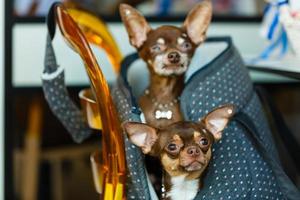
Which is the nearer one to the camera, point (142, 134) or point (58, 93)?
point (142, 134)

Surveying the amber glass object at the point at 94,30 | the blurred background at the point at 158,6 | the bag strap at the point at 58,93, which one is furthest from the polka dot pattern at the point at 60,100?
the blurred background at the point at 158,6

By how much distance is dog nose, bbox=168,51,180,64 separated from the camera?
87 centimetres

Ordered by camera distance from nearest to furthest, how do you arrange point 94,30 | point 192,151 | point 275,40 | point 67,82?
1. point 192,151
2. point 94,30
3. point 275,40
4. point 67,82

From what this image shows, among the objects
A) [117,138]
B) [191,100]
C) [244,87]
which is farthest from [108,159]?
[244,87]

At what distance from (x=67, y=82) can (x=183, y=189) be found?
0.54m

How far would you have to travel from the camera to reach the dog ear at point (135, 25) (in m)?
0.90

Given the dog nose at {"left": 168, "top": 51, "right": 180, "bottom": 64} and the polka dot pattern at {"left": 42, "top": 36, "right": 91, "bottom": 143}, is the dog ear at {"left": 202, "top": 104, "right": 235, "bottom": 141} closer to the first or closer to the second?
the dog nose at {"left": 168, "top": 51, "right": 180, "bottom": 64}

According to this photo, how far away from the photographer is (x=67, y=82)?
4.14ft

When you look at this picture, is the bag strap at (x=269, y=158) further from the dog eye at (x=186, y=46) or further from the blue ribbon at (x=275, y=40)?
the blue ribbon at (x=275, y=40)

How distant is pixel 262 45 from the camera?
133 cm

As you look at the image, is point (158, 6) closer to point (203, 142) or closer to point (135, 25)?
point (135, 25)

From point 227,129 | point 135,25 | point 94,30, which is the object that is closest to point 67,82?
point 94,30

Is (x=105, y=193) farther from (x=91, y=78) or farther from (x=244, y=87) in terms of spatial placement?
(x=244, y=87)

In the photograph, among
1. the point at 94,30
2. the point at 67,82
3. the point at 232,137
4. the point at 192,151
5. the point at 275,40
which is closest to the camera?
the point at 192,151
